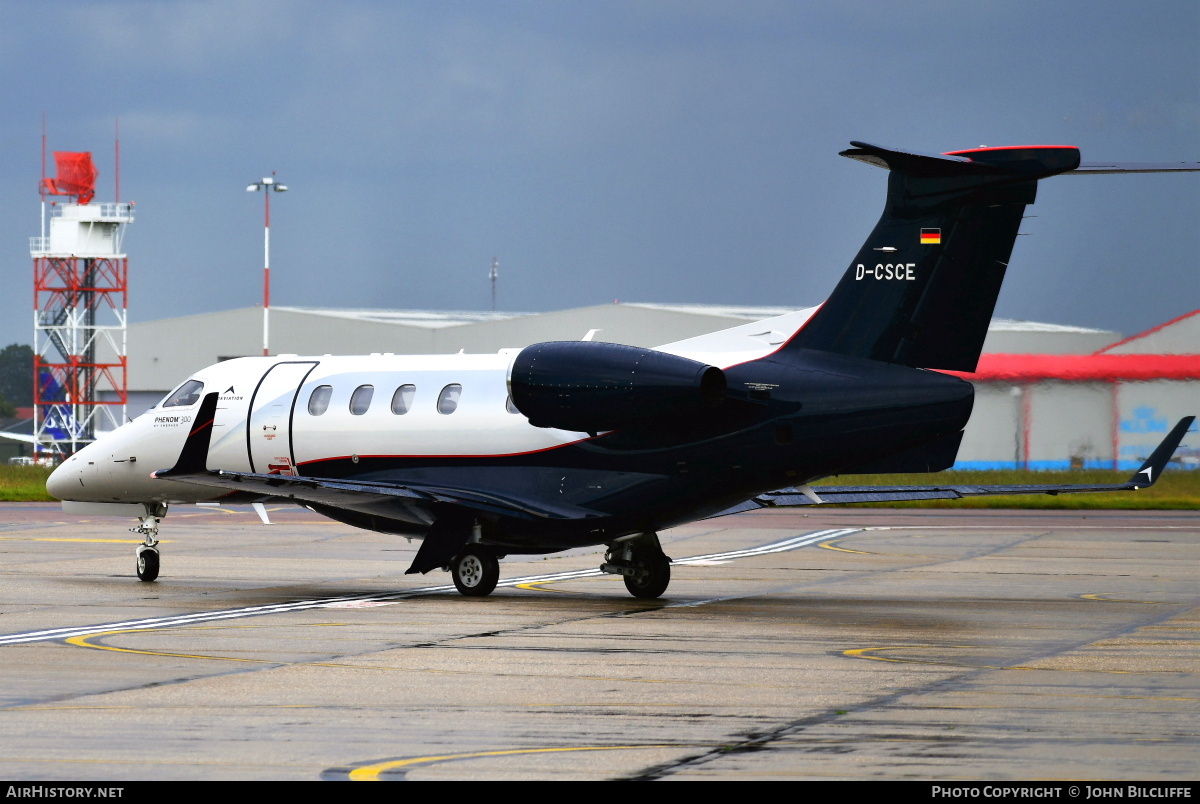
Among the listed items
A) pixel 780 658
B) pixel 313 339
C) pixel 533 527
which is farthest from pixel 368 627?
pixel 313 339

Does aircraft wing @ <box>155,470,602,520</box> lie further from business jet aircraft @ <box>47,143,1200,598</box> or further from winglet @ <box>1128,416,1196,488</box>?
winglet @ <box>1128,416,1196,488</box>

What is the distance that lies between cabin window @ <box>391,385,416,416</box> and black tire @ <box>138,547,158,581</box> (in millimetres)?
4714

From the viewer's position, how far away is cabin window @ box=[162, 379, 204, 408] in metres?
23.0

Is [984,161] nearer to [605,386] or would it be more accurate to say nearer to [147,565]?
[605,386]

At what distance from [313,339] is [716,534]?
155 ft

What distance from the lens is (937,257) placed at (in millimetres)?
18172

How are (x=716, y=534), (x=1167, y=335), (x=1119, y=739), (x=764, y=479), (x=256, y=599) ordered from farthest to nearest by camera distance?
(x=1167, y=335) → (x=716, y=534) → (x=256, y=599) → (x=764, y=479) → (x=1119, y=739)

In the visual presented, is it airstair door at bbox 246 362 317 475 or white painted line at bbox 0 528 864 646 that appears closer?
white painted line at bbox 0 528 864 646

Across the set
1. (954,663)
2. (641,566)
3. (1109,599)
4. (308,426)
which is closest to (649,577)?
(641,566)

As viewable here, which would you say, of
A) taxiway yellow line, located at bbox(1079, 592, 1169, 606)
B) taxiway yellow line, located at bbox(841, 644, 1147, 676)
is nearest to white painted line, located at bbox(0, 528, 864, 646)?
taxiway yellow line, located at bbox(841, 644, 1147, 676)

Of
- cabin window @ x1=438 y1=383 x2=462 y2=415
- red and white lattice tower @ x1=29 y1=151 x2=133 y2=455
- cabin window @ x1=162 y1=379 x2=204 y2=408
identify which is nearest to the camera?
cabin window @ x1=438 y1=383 x2=462 y2=415

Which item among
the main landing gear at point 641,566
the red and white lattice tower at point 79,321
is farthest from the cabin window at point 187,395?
the red and white lattice tower at point 79,321

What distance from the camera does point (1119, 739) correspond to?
33.9 feet
